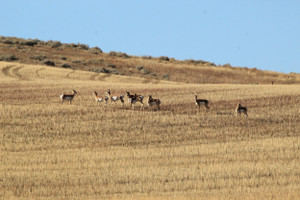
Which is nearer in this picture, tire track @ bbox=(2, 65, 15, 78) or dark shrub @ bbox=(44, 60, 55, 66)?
tire track @ bbox=(2, 65, 15, 78)

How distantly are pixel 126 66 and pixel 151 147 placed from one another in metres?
41.1

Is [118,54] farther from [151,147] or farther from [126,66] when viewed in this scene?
[151,147]

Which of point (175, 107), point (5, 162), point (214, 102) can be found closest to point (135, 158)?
point (5, 162)

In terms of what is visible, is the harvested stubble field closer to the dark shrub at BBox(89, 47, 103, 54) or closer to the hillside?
the hillside

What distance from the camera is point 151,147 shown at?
73.4ft

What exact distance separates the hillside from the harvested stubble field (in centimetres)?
1991

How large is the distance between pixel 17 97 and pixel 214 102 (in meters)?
12.6

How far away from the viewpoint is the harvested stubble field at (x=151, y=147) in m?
15.6

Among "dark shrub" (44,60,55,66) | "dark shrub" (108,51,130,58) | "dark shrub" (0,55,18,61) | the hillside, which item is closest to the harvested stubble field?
the hillside

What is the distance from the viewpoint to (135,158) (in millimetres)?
20078

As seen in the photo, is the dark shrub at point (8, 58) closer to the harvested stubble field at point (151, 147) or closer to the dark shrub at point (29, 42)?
the dark shrub at point (29, 42)

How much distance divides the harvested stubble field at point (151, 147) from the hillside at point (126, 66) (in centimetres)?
1991

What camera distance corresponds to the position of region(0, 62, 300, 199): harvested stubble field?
15602 millimetres

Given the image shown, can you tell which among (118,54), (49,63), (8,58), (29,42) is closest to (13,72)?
(8,58)
